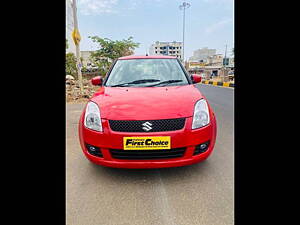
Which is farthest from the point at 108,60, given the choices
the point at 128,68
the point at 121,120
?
the point at 121,120

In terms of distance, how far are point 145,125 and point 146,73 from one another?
124 centimetres

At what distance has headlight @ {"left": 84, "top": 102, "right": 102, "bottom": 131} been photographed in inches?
76.3

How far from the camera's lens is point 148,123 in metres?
1.83

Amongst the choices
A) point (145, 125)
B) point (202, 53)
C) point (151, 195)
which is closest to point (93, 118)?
point (145, 125)

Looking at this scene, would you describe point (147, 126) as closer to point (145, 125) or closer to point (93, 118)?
point (145, 125)

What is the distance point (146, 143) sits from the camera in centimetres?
179

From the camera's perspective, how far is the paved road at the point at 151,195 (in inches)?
60.2

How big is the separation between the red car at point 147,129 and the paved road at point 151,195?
0.25 m

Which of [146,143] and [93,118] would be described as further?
[93,118]

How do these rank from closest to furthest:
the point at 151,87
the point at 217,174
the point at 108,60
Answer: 1. the point at 217,174
2. the point at 151,87
3. the point at 108,60

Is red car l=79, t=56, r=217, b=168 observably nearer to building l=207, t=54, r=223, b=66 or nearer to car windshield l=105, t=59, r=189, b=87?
car windshield l=105, t=59, r=189, b=87
